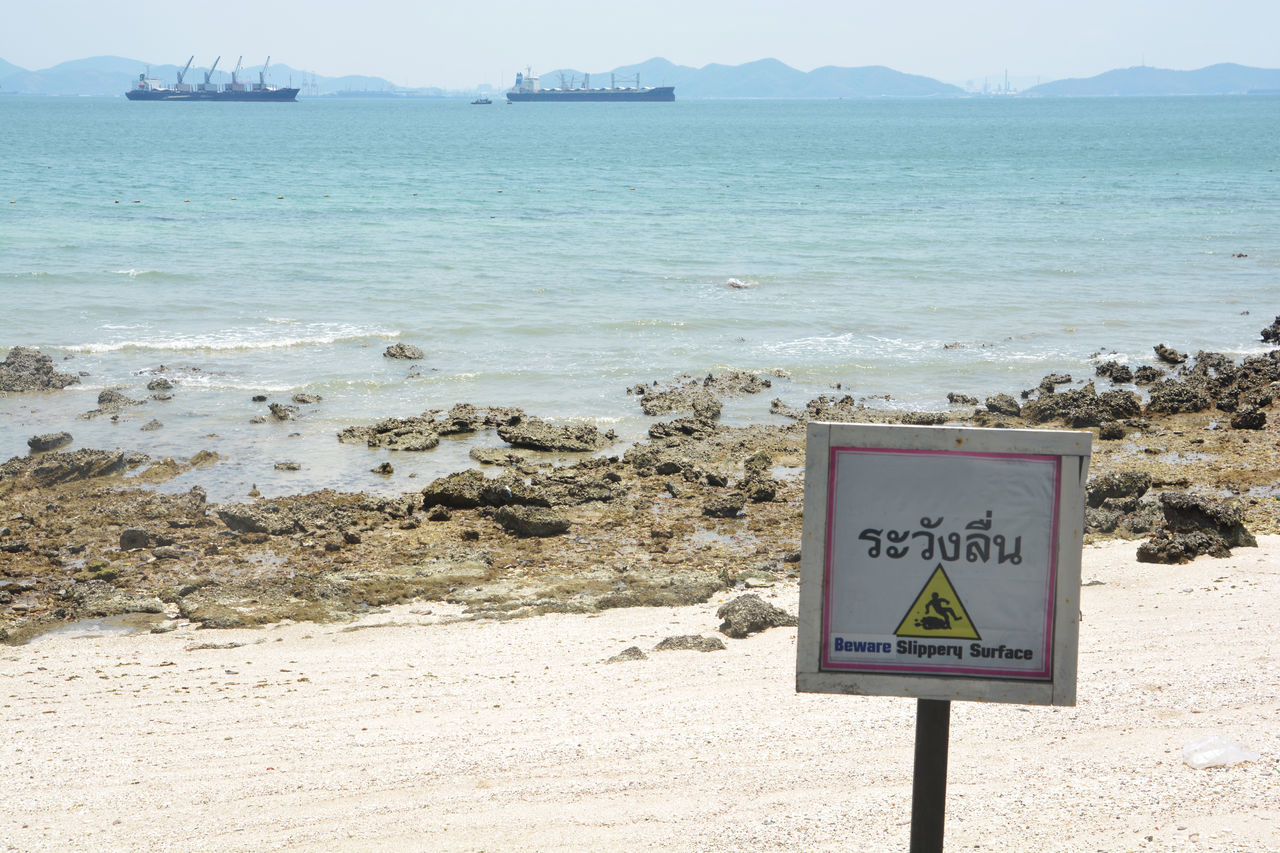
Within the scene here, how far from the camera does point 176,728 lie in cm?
645

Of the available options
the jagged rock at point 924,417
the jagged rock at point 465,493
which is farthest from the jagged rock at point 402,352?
the jagged rock at point 924,417

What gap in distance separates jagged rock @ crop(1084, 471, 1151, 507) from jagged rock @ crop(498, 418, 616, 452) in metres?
5.58

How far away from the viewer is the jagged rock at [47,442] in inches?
537

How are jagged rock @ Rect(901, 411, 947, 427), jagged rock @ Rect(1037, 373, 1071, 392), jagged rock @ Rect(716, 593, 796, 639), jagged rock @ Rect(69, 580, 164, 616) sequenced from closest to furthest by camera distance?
jagged rock @ Rect(716, 593, 796, 639) < jagged rock @ Rect(69, 580, 164, 616) < jagged rock @ Rect(901, 411, 947, 427) < jagged rock @ Rect(1037, 373, 1071, 392)

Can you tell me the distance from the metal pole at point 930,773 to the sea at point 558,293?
31.8 ft

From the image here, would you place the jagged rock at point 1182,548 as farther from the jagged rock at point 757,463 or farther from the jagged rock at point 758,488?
the jagged rock at point 757,463

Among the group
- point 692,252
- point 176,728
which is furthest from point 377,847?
point 692,252

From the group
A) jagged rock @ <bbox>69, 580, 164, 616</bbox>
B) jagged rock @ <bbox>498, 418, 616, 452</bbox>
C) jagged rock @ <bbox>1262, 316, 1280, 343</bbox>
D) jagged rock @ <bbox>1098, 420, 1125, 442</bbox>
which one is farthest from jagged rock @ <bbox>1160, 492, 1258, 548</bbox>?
jagged rock @ <bbox>1262, 316, 1280, 343</bbox>

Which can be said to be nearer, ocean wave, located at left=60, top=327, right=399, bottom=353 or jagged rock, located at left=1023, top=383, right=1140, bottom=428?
jagged rock, located at left=1023, top=383, right=1140, bottom=428

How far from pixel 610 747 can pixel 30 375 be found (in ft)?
47.1

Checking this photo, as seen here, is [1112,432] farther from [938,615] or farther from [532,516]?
[938,615]

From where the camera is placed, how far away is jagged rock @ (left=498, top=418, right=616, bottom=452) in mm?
13914

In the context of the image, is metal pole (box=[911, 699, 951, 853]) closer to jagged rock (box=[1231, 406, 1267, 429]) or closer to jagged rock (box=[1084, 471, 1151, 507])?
jagged rock (box=[1084, 471, 1151, 507])

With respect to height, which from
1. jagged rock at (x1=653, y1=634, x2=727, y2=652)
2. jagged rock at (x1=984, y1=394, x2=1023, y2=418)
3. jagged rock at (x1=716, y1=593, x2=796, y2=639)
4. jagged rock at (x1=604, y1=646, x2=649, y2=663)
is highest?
jagged rock at (x1=984, y1=394, x2=1023, y2=418)
